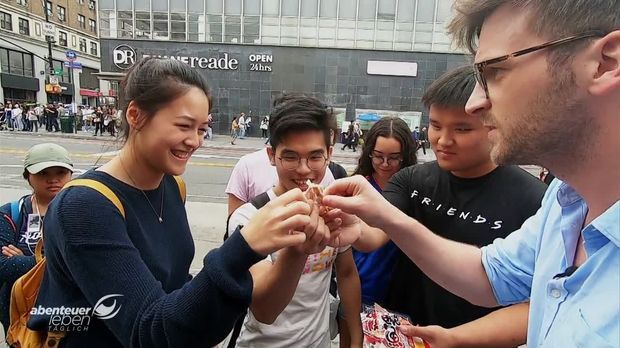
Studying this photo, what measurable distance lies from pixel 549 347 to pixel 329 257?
1190mm

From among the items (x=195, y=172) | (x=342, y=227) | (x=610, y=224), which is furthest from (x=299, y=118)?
(x=195, y=172)

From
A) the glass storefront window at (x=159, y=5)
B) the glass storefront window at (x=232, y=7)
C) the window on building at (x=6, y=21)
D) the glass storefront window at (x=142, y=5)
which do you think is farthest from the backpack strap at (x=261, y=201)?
the window on building at (x=6, y=21)

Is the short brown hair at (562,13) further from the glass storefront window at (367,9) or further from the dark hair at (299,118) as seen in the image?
the glass storefront window at (367,9)

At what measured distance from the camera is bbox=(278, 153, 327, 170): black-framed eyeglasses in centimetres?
210

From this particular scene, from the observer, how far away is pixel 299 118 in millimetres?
2098

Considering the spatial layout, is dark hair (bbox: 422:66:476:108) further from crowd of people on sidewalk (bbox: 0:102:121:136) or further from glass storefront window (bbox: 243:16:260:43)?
glass storefront window (bbox: 243:16:260:43)

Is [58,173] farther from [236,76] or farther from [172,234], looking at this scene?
[236,76]

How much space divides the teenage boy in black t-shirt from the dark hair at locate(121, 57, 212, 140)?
40.9 inches

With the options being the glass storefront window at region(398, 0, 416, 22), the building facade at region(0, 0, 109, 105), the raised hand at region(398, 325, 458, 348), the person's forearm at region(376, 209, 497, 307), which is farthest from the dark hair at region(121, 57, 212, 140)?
the building facade at region(0, 0, 109, 105)

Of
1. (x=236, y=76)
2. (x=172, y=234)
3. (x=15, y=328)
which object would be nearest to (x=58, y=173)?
(x=15, y=328)

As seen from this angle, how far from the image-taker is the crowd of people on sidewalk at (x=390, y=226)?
1.07 metres

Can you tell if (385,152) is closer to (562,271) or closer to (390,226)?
(390,226)

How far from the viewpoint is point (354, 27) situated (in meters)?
25.9

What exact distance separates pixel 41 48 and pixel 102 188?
4807cm
